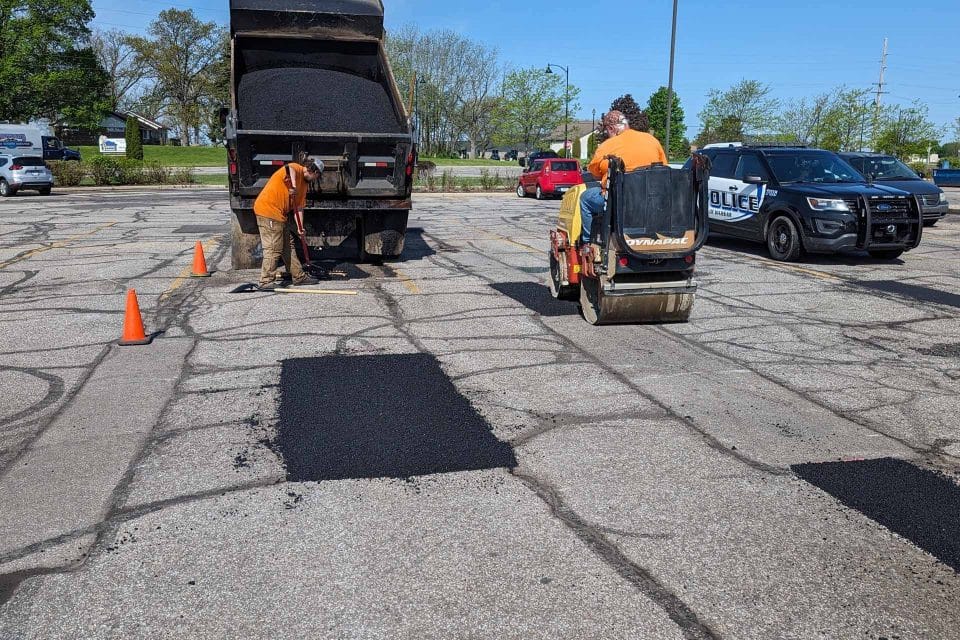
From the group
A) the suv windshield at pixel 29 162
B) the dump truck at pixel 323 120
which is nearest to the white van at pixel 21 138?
the suv windshield at pixel 29 162

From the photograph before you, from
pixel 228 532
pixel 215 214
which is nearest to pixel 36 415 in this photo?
pixel 228 532

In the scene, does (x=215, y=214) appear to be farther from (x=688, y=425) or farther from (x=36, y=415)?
(x=688, y=425)

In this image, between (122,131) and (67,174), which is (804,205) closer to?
(67,174)

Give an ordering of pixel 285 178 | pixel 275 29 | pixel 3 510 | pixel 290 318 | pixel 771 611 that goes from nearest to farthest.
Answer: pixel 771 611, pixel 3 510, pixel 290 318, pixel 285 178, pixel 275 29

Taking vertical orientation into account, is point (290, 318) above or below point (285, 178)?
below

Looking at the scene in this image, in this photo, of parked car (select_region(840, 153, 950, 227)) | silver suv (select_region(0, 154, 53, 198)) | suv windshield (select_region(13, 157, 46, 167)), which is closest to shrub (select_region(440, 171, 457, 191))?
silver suv (select_region(0, 154, 53, 198))

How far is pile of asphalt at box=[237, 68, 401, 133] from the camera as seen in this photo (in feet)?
Answer: 34.3

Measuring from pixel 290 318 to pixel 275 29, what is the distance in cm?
546

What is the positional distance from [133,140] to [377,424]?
5322 cm

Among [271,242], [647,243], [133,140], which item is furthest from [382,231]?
[133,140]

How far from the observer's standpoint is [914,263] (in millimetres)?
12406

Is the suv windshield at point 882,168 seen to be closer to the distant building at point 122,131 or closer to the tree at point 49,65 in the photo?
the tree at point 49,65

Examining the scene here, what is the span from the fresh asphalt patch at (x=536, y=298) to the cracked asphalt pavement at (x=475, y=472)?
0.15m

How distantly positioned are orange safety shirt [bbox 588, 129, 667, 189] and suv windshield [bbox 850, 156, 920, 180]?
12.3 meters
